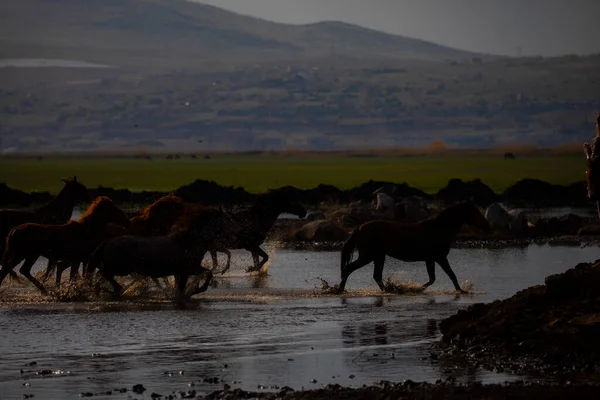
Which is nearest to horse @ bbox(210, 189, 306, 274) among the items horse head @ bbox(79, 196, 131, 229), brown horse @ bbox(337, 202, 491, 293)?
horse head @ bbox(79, 196, 131, 229)

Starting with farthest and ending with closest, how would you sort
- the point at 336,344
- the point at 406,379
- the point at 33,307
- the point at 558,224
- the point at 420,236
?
1. the point at 558,224
2. the point at 420,236
3. the point at 33,307
4. the point at 336,344
5. the point at 406,379

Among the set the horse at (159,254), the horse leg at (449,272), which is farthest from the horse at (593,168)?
the horse at (159,254)

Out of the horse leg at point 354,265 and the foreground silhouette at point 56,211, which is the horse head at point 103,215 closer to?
the foreground silhouette at point 56,211

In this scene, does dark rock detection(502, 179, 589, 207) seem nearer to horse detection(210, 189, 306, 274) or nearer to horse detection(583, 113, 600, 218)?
horse detection(210, 189, 306, 274)

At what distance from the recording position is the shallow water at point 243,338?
1323 cm

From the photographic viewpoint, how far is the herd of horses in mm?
19422

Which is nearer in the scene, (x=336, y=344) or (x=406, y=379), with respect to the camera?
(x=406, y=379)

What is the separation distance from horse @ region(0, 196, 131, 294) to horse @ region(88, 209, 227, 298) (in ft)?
2.81

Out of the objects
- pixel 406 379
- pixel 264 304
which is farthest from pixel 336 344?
pixel 264 304

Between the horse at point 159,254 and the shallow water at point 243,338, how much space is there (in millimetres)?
491

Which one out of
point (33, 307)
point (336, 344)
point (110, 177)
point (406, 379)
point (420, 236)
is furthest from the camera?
point (110, 177)

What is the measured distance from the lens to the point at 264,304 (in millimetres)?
19266

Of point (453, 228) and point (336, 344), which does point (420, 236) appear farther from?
point (336, 344)

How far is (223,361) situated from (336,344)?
5.44 ft
